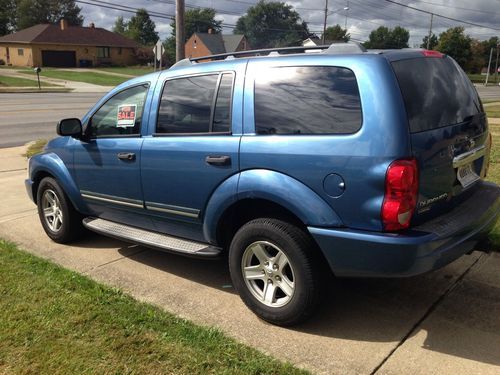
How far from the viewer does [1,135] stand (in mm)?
14078

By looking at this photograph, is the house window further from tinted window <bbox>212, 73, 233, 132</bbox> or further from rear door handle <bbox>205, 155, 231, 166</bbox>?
rear door handle <bbox>205, 155, 231, 166</bbox>

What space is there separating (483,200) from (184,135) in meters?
2.31

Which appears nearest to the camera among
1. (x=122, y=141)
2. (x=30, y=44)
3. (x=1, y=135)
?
(x=122, y=141)

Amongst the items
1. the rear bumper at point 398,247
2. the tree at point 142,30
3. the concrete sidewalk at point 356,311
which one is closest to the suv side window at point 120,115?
the concrete sidewalk at point 356,311

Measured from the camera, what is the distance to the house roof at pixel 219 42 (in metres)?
81.7

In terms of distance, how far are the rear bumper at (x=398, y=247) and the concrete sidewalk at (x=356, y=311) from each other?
16.6 inches

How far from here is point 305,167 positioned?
10.7 ft

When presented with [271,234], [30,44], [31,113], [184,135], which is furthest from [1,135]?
[30,44]

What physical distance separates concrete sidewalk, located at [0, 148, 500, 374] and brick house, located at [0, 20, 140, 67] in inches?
2635

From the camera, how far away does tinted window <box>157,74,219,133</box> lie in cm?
394

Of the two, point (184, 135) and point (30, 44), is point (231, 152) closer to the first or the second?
point (184, 135)

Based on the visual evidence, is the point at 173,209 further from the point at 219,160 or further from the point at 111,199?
the point at 111,199

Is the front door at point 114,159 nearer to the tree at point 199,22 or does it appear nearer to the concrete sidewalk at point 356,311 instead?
the concrete sidewalk at point 356,311

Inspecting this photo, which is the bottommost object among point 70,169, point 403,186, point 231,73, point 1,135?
point 1,135
